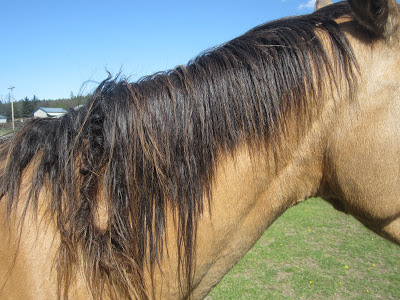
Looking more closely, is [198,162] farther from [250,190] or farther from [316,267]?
[316,267]

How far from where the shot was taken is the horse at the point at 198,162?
0.98 m

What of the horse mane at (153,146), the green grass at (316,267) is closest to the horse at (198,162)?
the horse mane at (153,146)

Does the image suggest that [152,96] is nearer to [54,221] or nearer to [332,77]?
[54,221]

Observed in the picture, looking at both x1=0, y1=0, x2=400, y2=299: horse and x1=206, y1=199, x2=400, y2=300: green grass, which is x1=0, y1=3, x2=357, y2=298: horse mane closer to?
x1=0, y1=0, x2=400, y2=299: horse

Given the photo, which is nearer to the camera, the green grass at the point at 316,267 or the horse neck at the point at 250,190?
the horse neck at the point at 250,190

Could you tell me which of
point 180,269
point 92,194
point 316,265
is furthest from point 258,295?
point 92,194

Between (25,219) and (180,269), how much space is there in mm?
592

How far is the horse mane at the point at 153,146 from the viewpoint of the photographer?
0.98m

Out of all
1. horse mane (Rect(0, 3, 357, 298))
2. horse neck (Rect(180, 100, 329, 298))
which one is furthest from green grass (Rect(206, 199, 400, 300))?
horse mane (Rect(0, 3, 357, 298))

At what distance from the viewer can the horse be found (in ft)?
3.20

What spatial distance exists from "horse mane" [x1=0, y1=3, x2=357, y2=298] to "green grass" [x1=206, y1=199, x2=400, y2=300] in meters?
2.88

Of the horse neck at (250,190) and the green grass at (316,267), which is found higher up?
the horse neck at (250,190)

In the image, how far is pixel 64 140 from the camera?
1.05 metres

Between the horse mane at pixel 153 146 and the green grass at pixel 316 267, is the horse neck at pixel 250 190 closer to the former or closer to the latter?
the horse mane at pixel 153 146
